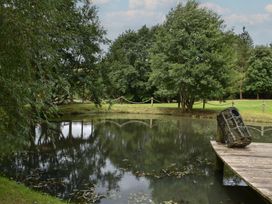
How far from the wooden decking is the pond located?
40.9 inches

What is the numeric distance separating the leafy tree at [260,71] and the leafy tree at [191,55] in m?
18.1

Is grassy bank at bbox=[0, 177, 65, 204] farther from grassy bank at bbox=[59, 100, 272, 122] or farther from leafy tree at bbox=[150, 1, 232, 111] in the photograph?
leafy tree at bbox=[150, 1, 232, 111]

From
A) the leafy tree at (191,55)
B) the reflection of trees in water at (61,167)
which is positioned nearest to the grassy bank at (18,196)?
the reflection of trees in water at (61,167)

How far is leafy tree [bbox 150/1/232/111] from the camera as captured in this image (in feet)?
106

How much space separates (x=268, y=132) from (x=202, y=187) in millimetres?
14891

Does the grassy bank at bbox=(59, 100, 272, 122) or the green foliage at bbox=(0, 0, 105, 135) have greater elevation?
the green foliage at bbox=(0, 0, 105, 135)

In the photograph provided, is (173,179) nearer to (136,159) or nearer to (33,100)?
(136,159)

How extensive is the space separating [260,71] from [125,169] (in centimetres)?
4237

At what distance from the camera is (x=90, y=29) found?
2338 cm

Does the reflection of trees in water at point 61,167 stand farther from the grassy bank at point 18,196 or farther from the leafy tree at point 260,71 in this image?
the leafy tree at point 260,71

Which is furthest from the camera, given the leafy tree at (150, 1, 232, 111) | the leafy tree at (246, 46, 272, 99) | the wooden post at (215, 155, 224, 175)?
the leafy tree at (246, 46, 272, 99)

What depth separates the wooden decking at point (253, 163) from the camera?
25.6 ft

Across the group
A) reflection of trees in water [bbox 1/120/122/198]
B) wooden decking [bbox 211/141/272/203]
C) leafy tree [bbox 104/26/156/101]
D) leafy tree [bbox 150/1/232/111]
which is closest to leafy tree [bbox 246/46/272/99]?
leafy tree [bbox 104/26/156/101]

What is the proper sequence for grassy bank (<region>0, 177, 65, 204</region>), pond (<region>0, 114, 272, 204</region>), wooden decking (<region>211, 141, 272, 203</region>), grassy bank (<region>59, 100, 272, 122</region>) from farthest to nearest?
1. grassy bank (<region>59, 100, 272, 122</region>)
2. pond (<region>0, 114, 272, 204</region>)
3. wooden decking (<region>211, 141, 272, 203</region>)
4. grassy bank (<region>0, 177, 65, 204</region>)
